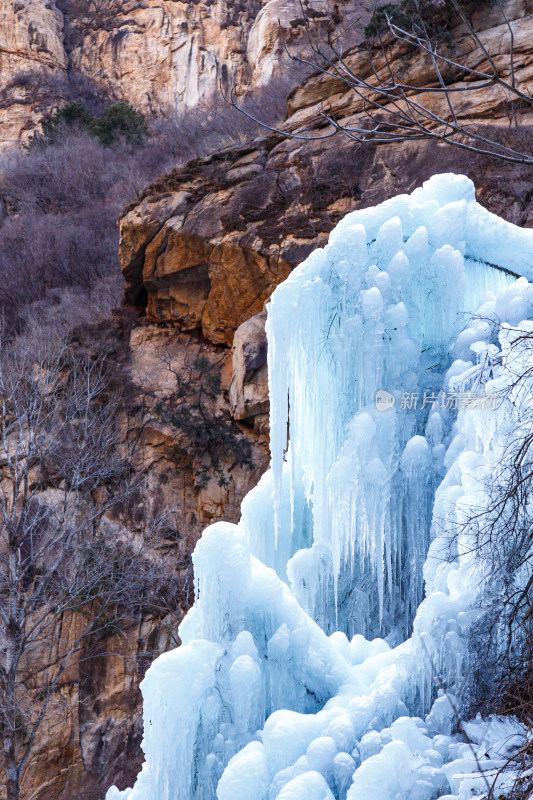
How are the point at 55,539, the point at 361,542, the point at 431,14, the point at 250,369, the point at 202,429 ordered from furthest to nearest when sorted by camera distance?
the point at 431,14, the point at 202,429, the point at 250,369, the point at 55,539, the point at 361,542

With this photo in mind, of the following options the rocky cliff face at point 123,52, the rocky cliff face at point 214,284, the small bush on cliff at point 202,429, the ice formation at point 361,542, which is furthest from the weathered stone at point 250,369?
the rocky cliff face at point 123,52

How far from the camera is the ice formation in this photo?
3.85 metres

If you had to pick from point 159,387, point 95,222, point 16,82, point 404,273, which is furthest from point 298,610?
point 16,82

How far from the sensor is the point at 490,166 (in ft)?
38.0

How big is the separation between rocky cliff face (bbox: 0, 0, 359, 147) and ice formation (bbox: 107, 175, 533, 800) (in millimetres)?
21980

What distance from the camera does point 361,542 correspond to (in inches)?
224

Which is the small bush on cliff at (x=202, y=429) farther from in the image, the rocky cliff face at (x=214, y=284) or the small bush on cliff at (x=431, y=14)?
the small bush on cliff at (x=431, y=14)

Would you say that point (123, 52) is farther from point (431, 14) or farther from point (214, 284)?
point (214, 284)

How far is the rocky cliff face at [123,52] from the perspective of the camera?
26.0m

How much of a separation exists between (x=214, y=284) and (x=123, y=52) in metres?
18.2

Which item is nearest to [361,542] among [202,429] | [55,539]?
[55,539]

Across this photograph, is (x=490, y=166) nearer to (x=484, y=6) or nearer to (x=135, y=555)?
(x=484, y=6)

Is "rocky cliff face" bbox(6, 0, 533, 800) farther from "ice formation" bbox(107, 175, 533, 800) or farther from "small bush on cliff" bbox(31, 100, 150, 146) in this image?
"small bush on cliff" bbox(31, 100, 150, 146)

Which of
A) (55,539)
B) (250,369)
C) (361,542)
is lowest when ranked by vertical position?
(361,542)
